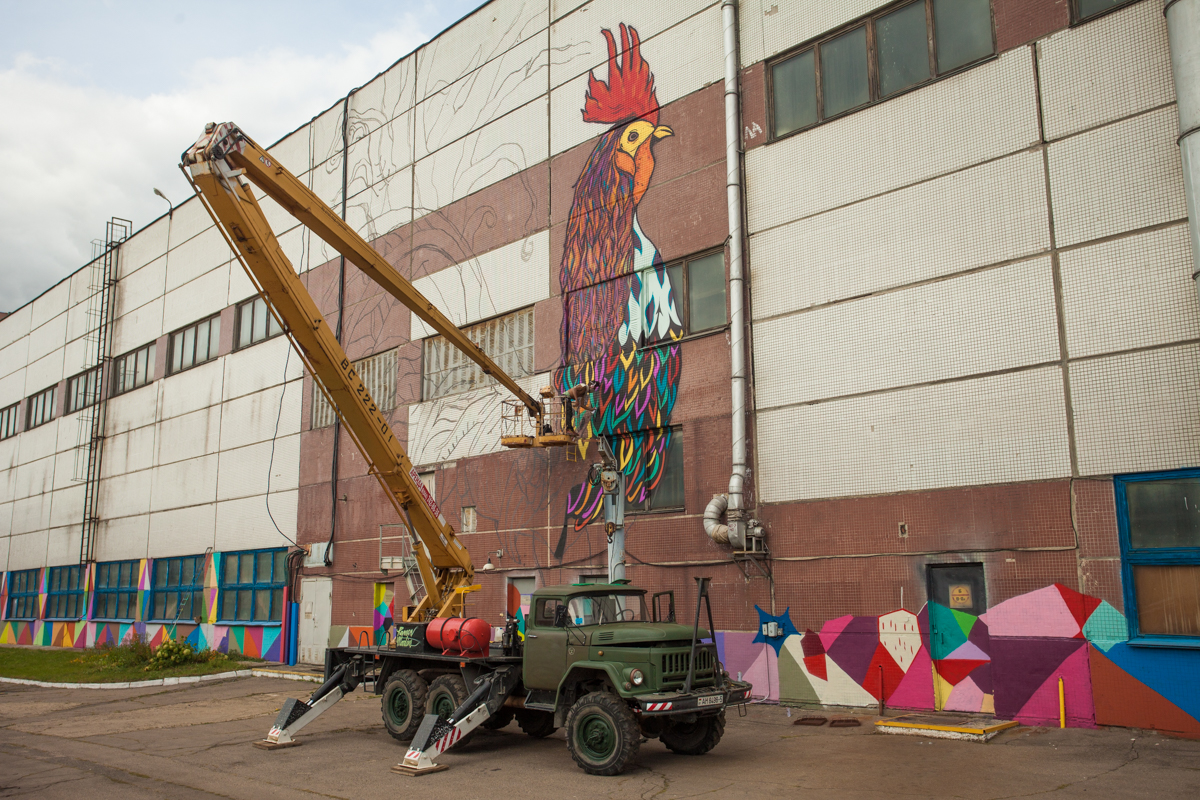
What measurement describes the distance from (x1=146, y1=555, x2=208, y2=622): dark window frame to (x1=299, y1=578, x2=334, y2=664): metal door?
5682mm

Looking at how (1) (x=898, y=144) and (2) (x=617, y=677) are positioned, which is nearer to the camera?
(2) (x=617, y=677)

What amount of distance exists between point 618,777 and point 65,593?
35.0 m

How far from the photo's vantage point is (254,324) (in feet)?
95.7

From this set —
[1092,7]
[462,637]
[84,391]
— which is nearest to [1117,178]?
[1092,7]

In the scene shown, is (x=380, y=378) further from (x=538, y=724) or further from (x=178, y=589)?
(x=538, y=724)

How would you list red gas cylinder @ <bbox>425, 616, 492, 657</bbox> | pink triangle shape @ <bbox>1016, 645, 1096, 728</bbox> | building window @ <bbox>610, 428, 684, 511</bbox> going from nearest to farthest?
pink triangle shape @ <bbox>1016, 645, 1096, 728</bbox>
red gas cylinder @ <bbox>425, 616, 492, 657</bbox>
building window @ <bbox>610, 428, 684, 511</bbox>

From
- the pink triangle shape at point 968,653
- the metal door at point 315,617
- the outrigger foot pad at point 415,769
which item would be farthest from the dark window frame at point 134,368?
the pink triangle shape at point 968,653

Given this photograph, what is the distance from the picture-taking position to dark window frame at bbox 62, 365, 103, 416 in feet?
121

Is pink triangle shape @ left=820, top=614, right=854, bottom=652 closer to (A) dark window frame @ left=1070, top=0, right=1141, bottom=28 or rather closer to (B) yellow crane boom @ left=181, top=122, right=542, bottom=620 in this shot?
(B) yellow crane boom @ left=181, top=122, right=542, bottom=620

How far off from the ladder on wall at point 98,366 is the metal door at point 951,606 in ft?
109

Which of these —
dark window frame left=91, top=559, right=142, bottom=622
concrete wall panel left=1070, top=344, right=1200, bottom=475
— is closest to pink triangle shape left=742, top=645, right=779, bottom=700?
concrete wall panel left=1070, top=344, right=1200, bottom=475

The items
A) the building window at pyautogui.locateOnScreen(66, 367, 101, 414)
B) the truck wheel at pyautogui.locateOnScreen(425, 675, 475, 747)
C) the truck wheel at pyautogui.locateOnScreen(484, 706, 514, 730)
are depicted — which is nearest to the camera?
the truck wheel at pyautogui.locateOnScreen(425, 675, 475, 747)

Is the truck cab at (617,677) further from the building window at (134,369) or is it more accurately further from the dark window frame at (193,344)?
the building window at (134,369)

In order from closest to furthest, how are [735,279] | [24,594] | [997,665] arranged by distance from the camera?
[997,665], [735,279], [24,594]
